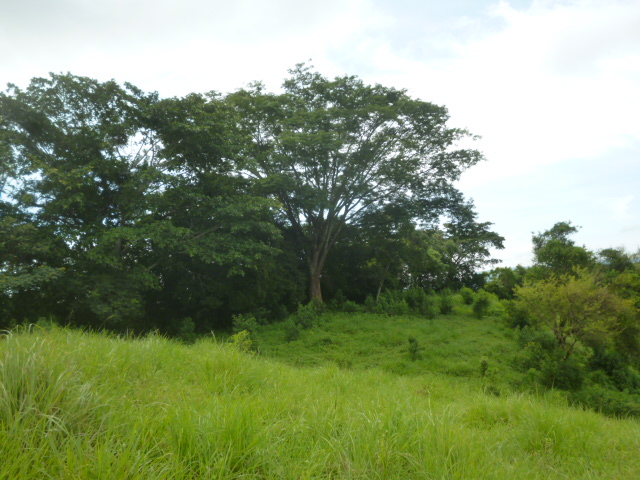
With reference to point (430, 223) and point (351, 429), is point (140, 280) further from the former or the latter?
point (430, 223)

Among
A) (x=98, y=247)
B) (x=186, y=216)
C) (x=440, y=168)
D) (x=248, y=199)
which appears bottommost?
(x=98, y=247)

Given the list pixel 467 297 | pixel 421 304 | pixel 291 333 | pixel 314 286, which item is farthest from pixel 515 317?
pixel 314 286

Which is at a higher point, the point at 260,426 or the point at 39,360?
the point at 39,360

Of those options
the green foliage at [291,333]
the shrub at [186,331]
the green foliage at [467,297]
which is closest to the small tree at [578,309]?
the green foliage at [291,333]

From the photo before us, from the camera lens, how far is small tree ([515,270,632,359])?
9.30 meters

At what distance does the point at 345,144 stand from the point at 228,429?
15.3 m

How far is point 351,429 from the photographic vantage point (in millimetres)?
2799

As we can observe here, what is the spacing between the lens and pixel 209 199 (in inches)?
497

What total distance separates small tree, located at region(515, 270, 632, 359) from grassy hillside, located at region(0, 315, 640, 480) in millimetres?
5401

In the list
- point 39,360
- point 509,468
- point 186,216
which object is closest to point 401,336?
point 186,216

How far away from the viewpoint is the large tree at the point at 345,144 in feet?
51.4

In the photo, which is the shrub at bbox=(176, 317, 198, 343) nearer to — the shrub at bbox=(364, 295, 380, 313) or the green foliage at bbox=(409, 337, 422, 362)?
the green foliage at bbox=(409, 337, 422, 362)

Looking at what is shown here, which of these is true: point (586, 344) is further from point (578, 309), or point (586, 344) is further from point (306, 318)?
point (306, 318)

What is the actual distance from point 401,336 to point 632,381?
6332 millimetres
